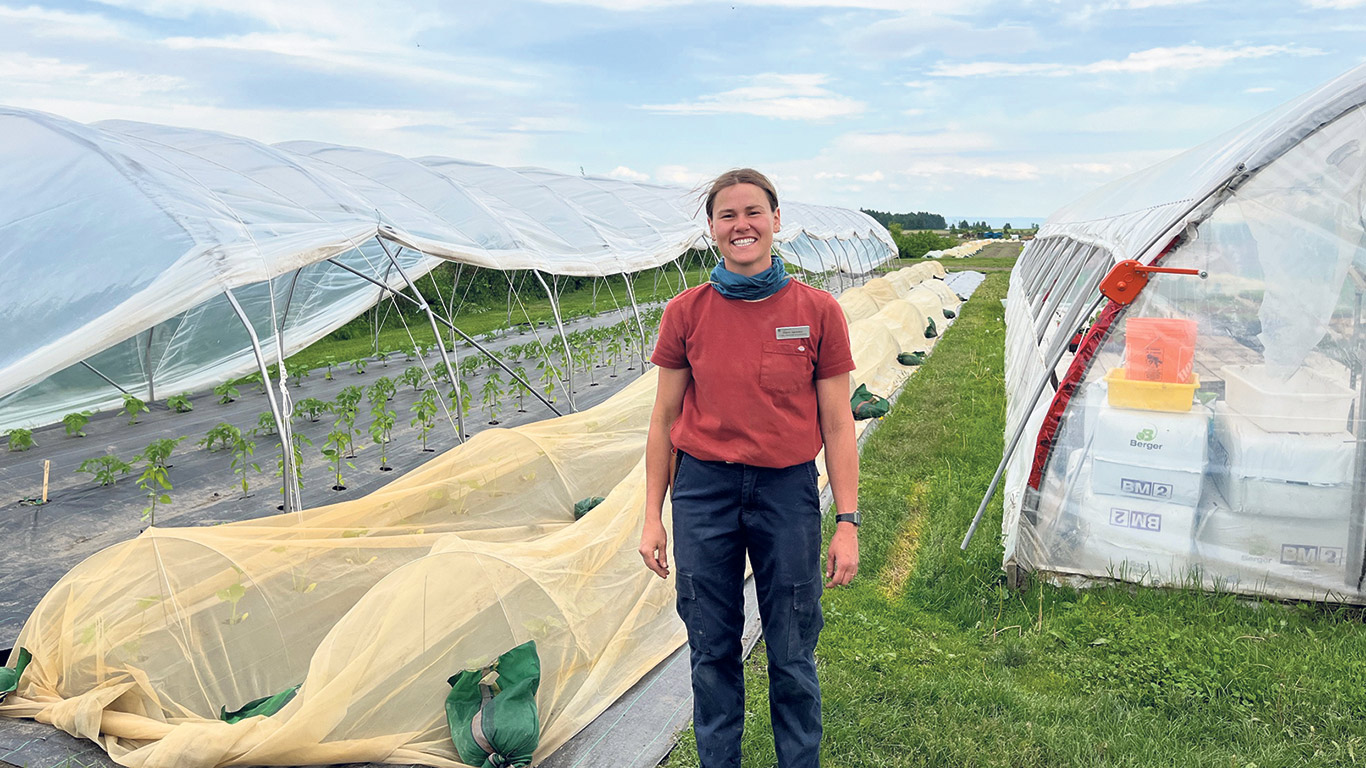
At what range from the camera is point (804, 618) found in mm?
2188

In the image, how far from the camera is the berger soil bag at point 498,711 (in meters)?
2.75

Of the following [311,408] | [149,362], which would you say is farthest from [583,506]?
[149,362]

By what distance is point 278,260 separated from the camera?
5.08m

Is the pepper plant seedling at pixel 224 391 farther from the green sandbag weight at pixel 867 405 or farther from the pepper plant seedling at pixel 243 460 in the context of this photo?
the green sandbag weight at pixel 867 405

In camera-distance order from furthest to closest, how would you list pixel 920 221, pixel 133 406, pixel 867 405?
pixel 920 221
pixel 133 406
pixel 867 405

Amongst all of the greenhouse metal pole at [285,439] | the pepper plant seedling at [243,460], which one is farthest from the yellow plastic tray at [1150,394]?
the pepper plant seedling at [243,460]

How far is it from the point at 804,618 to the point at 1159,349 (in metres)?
2.51

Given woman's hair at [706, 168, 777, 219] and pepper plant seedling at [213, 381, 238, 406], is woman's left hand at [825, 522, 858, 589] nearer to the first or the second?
woman's hair at [706, 168, 777, 219]

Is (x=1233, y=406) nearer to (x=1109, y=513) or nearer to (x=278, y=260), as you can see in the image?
(x=1109, y=513)

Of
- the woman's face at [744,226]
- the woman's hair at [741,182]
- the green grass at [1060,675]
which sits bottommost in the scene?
the green grass at [1060,675]

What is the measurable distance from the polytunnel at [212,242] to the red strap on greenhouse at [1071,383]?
6.92 ft

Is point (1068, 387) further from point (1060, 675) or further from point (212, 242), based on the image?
point (212, 242)

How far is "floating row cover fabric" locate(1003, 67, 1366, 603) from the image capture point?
353 centimetres

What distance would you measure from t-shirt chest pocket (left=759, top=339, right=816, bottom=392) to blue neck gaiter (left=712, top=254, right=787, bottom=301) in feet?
0.42
